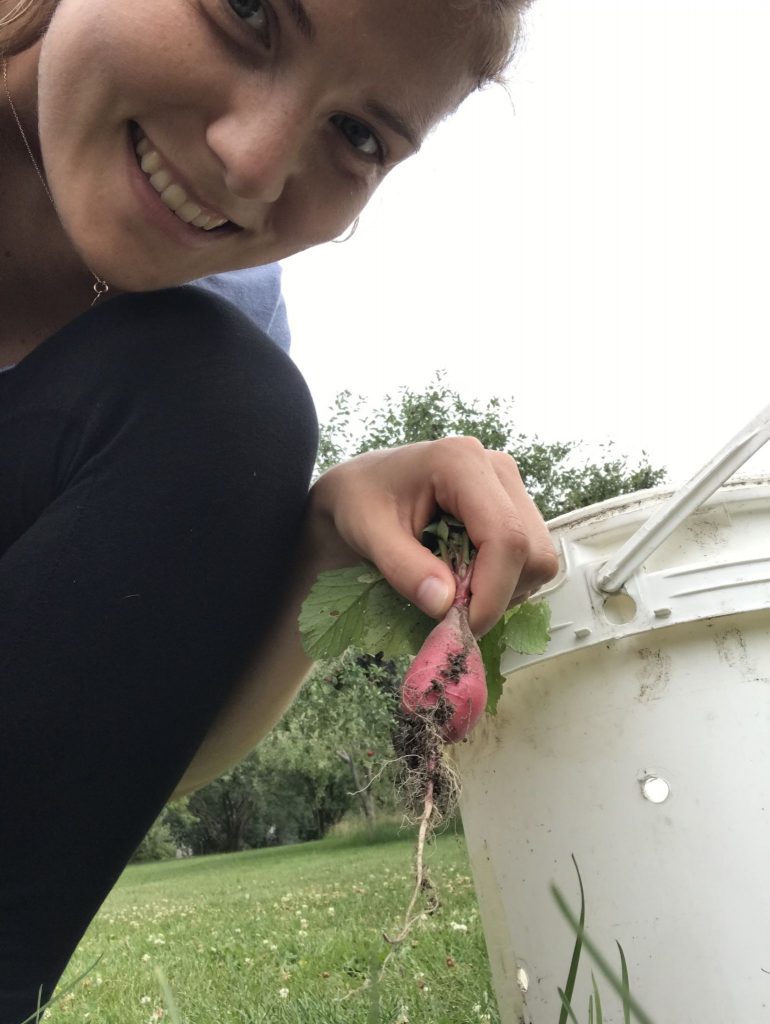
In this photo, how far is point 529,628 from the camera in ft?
3.50

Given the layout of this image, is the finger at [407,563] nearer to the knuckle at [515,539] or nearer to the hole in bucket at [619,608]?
the knuckle at [515,539]

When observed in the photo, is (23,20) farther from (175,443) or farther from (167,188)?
(175,443)

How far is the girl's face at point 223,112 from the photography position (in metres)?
0.92

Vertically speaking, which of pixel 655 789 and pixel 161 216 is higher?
pixel 161 216

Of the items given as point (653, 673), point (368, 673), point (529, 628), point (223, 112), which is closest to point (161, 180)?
point (223, 112)

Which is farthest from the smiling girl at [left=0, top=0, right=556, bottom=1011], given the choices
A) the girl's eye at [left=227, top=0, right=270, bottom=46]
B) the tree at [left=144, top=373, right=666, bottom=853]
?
the tree at [left=144, top=373, right=666, bottom=853]

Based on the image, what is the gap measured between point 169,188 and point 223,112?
0.11m

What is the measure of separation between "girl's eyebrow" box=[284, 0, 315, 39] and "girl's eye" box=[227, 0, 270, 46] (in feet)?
0.11

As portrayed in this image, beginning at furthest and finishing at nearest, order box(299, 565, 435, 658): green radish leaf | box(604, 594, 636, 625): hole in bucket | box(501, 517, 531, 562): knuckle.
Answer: box(604, 594, 636, 625): hole in bucket → box(299, 565, 435, 658): green radish leaf → box(501, 517, 531, 562): knuckle

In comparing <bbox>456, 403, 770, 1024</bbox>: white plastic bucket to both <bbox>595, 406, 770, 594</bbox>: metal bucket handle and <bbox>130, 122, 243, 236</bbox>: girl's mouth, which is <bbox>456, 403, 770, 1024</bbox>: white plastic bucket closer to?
<bbox>595, 406, 770, 594</bbox>: metal bucket handle

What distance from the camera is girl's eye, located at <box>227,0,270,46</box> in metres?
0.92

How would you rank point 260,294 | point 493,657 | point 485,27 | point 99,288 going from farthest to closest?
point 260,294 < point 99,288 < point 493,657 < point 485,27

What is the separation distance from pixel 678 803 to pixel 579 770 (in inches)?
4.6

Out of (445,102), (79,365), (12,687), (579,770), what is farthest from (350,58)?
(579,770)
